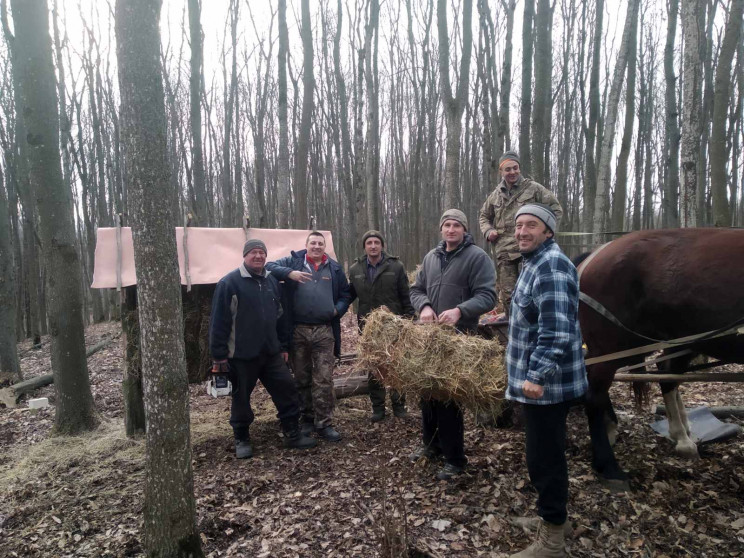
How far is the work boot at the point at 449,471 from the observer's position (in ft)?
12.2

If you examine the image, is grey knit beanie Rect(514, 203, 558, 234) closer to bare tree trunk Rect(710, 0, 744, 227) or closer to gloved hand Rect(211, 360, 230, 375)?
gloved hand Rect(211, 360, 230, 375)

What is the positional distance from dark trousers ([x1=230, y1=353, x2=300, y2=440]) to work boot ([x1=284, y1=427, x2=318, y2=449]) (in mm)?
81

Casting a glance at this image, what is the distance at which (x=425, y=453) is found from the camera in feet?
13.2

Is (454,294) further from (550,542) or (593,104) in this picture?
(593,104)

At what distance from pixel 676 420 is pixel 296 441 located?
3566mm

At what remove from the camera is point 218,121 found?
21.6 metres

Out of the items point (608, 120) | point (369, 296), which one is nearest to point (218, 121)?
point (608, 120)

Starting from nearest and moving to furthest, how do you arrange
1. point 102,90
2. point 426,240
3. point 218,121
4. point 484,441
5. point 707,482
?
point 707,482 → point 484,441 → point 102,90 → point 426,240 → point 218,121

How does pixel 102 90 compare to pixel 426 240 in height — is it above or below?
above

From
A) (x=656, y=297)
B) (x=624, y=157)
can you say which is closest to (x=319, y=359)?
(x=656, y=297)

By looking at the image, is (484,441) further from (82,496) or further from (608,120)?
(608,120)

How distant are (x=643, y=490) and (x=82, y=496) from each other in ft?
15.0

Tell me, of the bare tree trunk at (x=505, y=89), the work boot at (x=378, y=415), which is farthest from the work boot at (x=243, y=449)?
the bare tree trunk at (x=505, y=89)

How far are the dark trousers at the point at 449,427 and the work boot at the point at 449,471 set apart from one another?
0.09ft
